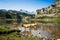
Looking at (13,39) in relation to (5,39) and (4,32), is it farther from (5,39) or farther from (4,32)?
(4,32)

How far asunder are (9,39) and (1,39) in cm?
137

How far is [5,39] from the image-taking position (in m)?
27.2

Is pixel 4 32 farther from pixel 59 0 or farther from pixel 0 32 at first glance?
pixel 59 0

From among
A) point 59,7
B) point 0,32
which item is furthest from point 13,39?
point 59,7

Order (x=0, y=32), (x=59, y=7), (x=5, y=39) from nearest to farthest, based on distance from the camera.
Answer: (x=5, y=39) < (x=0, y=32) < (x=59, y=7)

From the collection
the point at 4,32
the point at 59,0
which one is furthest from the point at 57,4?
the point at 4,32

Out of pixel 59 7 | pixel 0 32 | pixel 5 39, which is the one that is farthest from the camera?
pixel 59 7

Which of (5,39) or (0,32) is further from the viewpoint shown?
(0,32)

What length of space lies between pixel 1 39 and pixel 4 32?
385 inches

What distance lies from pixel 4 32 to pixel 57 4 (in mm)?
134265

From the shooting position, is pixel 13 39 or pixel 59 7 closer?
pixel 13 39

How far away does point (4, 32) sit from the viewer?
37219 mm

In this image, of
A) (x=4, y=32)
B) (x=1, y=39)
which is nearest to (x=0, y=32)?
(x=4, y=32)

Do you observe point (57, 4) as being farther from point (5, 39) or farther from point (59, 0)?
point (5, 39)
